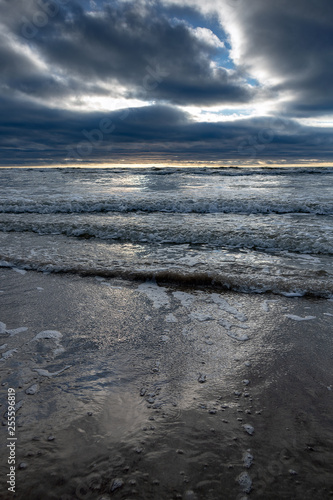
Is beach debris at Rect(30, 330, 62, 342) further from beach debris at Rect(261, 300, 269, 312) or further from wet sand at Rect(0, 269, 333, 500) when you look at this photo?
beach debris at Rect(261, 300, 269, 312)

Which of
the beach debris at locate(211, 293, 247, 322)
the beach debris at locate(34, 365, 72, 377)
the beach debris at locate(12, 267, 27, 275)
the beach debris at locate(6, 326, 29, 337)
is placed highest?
the beach debris at locate(12, 267, 27, 275)

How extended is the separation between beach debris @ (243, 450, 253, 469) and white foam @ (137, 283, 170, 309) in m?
2.41

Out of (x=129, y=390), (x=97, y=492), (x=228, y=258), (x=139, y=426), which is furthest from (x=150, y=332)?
(x=228, y=258)

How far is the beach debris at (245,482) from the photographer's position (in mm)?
1631

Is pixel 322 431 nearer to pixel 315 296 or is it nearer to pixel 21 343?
pixel 315 296

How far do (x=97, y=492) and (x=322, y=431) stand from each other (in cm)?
161

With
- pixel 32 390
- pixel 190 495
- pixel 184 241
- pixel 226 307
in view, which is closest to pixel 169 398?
pixel 190 495

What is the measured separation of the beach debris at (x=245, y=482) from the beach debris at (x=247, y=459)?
58 millimetres

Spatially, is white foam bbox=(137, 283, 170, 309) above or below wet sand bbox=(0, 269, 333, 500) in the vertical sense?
above

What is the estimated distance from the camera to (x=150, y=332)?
11.2ft

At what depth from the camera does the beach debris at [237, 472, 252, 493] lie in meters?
1.63

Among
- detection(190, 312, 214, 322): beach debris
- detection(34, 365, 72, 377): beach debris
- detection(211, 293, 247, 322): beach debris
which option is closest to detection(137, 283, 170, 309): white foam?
detection(190, 312, 214, 322): beach debris

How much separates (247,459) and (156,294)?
2893 millimetres

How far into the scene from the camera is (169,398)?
2.35m
